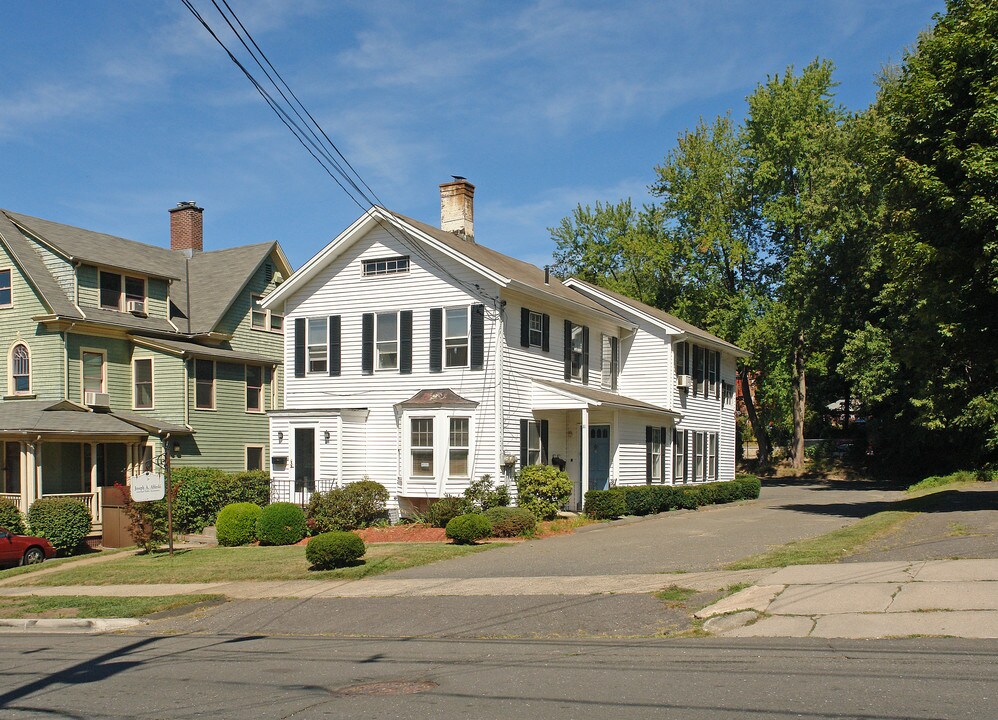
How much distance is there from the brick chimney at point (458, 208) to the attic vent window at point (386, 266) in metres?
4.03

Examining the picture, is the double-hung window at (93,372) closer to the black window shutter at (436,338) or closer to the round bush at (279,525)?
the round bush at (279,525)

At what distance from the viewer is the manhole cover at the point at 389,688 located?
913 centimetres

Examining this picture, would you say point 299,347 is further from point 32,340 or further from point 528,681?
point 528,681

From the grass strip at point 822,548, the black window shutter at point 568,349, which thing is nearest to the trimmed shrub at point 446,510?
the black window shutter at point 568,349

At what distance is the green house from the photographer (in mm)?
29469

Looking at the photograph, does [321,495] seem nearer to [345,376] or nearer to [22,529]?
[345,376]

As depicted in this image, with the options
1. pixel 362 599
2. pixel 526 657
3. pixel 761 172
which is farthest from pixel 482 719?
pixel 761 172

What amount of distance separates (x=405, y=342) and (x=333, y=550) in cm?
908

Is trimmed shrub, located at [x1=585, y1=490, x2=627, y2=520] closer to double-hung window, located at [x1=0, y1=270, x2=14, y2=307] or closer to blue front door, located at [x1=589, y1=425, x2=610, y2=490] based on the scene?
blue front door, located at [x1=589, y1=425, x2=610, y2=490]

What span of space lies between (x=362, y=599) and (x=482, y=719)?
8435 mm

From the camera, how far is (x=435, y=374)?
87.0ft

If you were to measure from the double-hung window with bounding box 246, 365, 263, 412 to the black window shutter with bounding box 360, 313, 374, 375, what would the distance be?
30.5 feet

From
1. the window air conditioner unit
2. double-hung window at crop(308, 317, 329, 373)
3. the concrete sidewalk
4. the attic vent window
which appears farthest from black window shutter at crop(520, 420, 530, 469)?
the window air conditioner unit

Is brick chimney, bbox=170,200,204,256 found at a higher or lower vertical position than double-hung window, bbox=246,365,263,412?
higher
